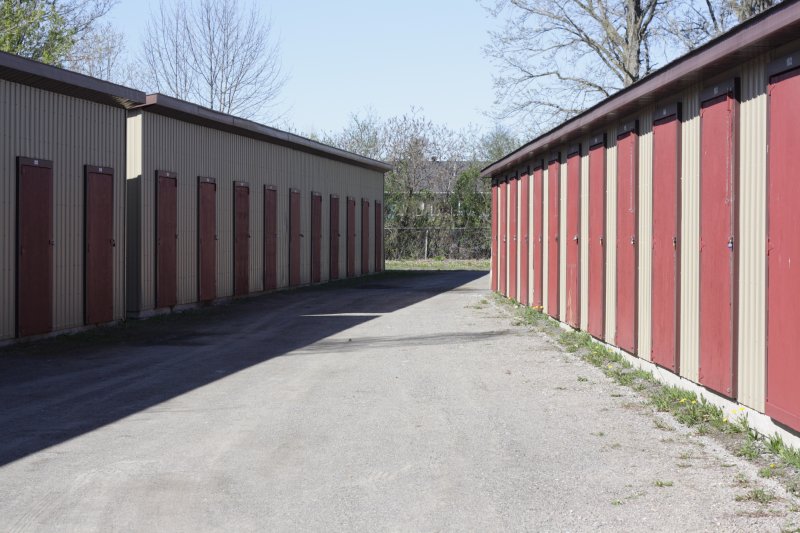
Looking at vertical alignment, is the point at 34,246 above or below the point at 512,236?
below

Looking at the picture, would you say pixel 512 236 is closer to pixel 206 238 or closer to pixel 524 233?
pixel 524 233

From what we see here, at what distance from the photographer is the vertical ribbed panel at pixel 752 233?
652 cm

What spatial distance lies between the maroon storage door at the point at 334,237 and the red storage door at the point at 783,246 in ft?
71.3

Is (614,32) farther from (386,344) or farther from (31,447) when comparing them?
(31,447)

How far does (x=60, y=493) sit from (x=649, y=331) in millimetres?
6386

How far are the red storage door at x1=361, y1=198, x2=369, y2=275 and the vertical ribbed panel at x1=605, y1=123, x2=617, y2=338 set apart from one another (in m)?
20.0

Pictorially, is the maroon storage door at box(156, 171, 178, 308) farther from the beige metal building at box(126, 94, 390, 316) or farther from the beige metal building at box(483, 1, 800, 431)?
the beige metal building at box(483, 1, 800, 431)

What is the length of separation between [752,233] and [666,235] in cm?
217

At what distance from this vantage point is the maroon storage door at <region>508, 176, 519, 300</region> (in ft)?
64.3

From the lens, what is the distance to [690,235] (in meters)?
8.16

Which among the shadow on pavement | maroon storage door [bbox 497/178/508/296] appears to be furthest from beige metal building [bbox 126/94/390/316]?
maroon storage door [bbox 497/178/508/296]

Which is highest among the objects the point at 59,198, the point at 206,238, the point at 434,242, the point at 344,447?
the point at 59,198

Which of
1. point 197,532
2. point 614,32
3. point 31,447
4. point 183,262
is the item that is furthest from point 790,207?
point 614,32

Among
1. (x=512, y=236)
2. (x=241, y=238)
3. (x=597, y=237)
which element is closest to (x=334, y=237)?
(x=241, y=238)
